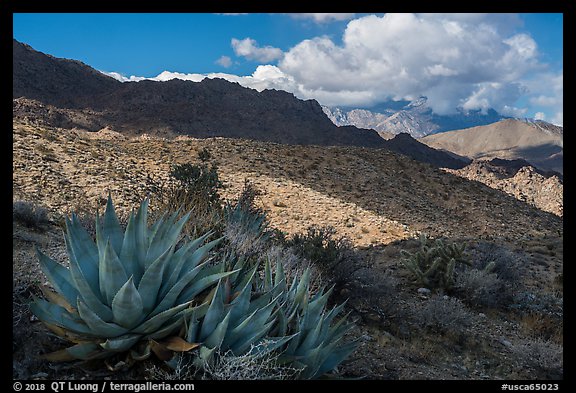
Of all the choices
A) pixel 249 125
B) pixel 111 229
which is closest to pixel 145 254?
pixel 111 229

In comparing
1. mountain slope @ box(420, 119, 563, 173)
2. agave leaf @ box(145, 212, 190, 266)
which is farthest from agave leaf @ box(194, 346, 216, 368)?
mountain slope @ box(420, 119, 563, 173)

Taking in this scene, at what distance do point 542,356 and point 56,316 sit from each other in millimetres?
5919

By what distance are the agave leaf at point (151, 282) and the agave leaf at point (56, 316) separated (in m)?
0.40

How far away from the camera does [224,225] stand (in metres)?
6.26

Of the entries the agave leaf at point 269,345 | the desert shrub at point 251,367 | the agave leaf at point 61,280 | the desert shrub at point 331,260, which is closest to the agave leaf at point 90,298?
the agave leaf at point 61,280

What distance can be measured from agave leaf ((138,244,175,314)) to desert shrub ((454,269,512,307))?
6.58m

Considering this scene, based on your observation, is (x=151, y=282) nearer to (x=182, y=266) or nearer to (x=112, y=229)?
(x=182, y=266)

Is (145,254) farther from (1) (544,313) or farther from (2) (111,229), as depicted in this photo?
(1) (544,313)

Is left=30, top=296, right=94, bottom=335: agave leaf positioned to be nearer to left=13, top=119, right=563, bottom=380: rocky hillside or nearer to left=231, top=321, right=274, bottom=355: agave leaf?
left=13, top=119, right=563, bottom=380: rocky hillside

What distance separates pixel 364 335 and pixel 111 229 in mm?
3463

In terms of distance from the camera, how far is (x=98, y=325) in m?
2.69

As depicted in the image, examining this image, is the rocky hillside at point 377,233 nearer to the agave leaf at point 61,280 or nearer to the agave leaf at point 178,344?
the agave leaf at point 178,344

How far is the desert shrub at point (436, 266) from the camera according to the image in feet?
26.4
